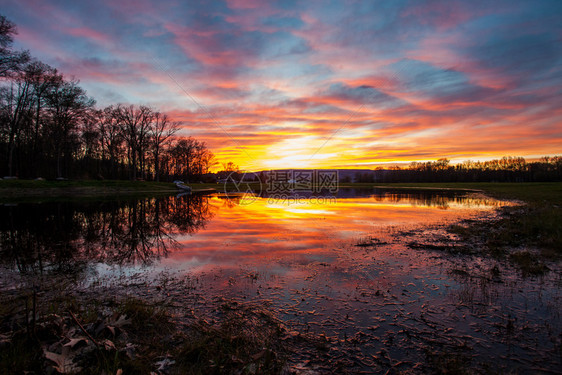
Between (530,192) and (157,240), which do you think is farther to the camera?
(530,192)

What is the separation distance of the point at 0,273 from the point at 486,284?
1274 cm

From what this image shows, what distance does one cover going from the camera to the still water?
4344 millimetres

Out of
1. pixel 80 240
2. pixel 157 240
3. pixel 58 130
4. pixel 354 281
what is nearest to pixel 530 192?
pixel 354 281

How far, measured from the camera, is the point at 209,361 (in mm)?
3750

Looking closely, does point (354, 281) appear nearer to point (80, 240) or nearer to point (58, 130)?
point (80, 240)

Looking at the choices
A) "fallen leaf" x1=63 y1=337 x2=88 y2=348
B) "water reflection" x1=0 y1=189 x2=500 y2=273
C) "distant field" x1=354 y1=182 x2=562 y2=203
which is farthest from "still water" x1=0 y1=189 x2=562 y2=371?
"distant field" x1=354 y1=182 x2=562 y2=203

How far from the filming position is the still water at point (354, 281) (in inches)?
171

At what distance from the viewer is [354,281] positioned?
22.8 feet

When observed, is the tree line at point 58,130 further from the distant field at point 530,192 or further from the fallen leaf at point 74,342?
the distant field at point 530,192

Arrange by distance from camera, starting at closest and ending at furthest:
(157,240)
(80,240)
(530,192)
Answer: (80,240), (157,240), (530,192)

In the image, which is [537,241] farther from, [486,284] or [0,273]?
[0,273]

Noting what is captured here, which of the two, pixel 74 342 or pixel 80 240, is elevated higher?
pixel 74 342

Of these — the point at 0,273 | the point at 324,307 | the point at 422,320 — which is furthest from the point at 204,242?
the point at 422,320

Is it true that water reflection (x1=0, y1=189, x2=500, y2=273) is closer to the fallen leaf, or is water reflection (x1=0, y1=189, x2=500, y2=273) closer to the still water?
the still water
